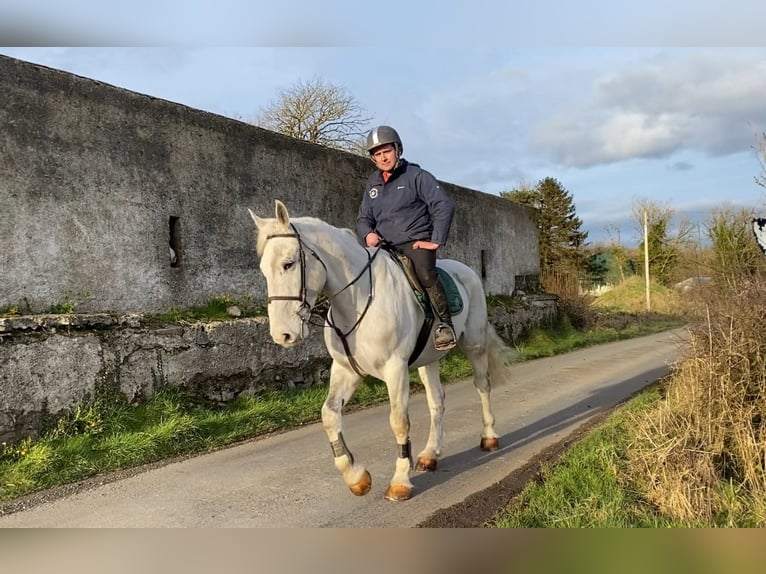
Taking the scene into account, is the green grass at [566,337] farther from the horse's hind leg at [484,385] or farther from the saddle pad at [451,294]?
the saddle pad at [451,294]

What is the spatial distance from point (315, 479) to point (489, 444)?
196cm

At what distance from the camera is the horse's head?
12.5 ft

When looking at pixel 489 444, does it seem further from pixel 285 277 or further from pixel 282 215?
pixel 282 215

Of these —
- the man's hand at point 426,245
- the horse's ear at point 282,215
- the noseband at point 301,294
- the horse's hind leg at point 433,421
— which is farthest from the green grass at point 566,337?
the horse's ear at point 282,215

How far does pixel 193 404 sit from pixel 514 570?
5838 millimetres

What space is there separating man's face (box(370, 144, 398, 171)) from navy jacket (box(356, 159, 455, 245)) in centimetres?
8

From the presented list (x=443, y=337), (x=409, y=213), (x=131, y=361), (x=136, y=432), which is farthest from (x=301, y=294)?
(x=131, y=361)

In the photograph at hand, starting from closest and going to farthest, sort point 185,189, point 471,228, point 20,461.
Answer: point 20,461
point 185,189
point 471,228

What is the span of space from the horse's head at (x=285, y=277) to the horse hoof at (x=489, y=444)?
304cm

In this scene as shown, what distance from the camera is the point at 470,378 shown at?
1160 centimetres

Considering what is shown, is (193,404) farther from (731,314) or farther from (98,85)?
(731,314)

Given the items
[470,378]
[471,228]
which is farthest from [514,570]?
[471,228]

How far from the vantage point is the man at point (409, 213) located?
16.6ft

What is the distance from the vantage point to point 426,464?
5406 millimetres
